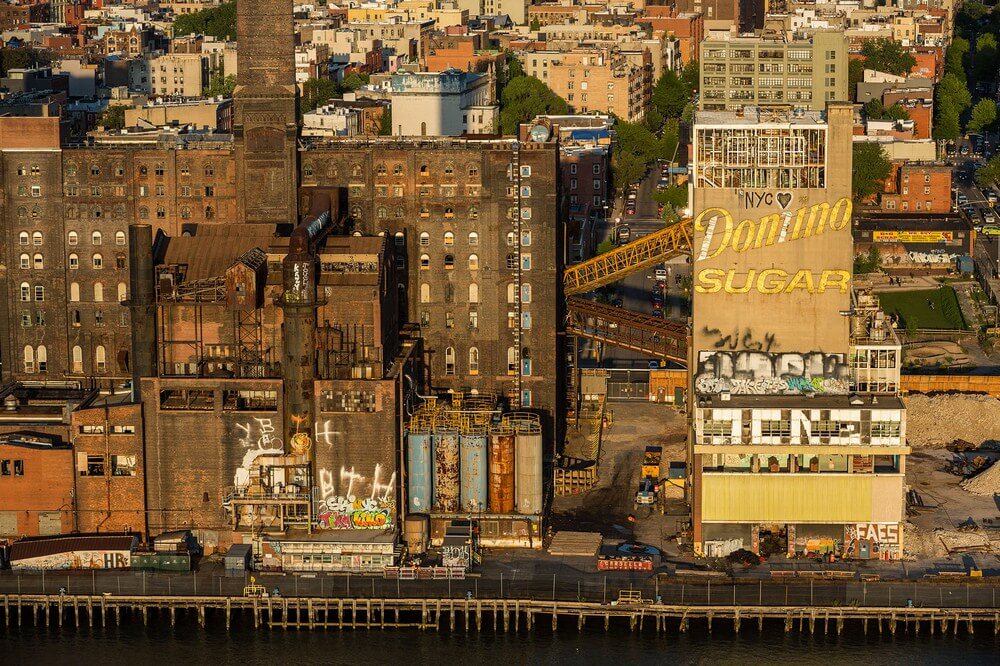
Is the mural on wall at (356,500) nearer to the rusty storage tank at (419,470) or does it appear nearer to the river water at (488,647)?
the rusty storage tank at (419,470)

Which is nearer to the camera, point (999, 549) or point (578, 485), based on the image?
point (999, 549)

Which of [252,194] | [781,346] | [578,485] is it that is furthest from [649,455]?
[252,194]

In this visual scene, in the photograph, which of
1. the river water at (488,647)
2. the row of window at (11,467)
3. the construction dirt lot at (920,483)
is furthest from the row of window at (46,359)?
the construction dirt lot at (920,483)

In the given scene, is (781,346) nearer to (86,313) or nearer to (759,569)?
(759,569)

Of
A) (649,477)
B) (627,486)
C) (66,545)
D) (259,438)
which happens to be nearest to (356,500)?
(259,438)

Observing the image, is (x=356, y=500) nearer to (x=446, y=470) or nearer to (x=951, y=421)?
(x=446, y=470)

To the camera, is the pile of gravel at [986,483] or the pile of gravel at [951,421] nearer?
the pile of gravel at [986,483]
